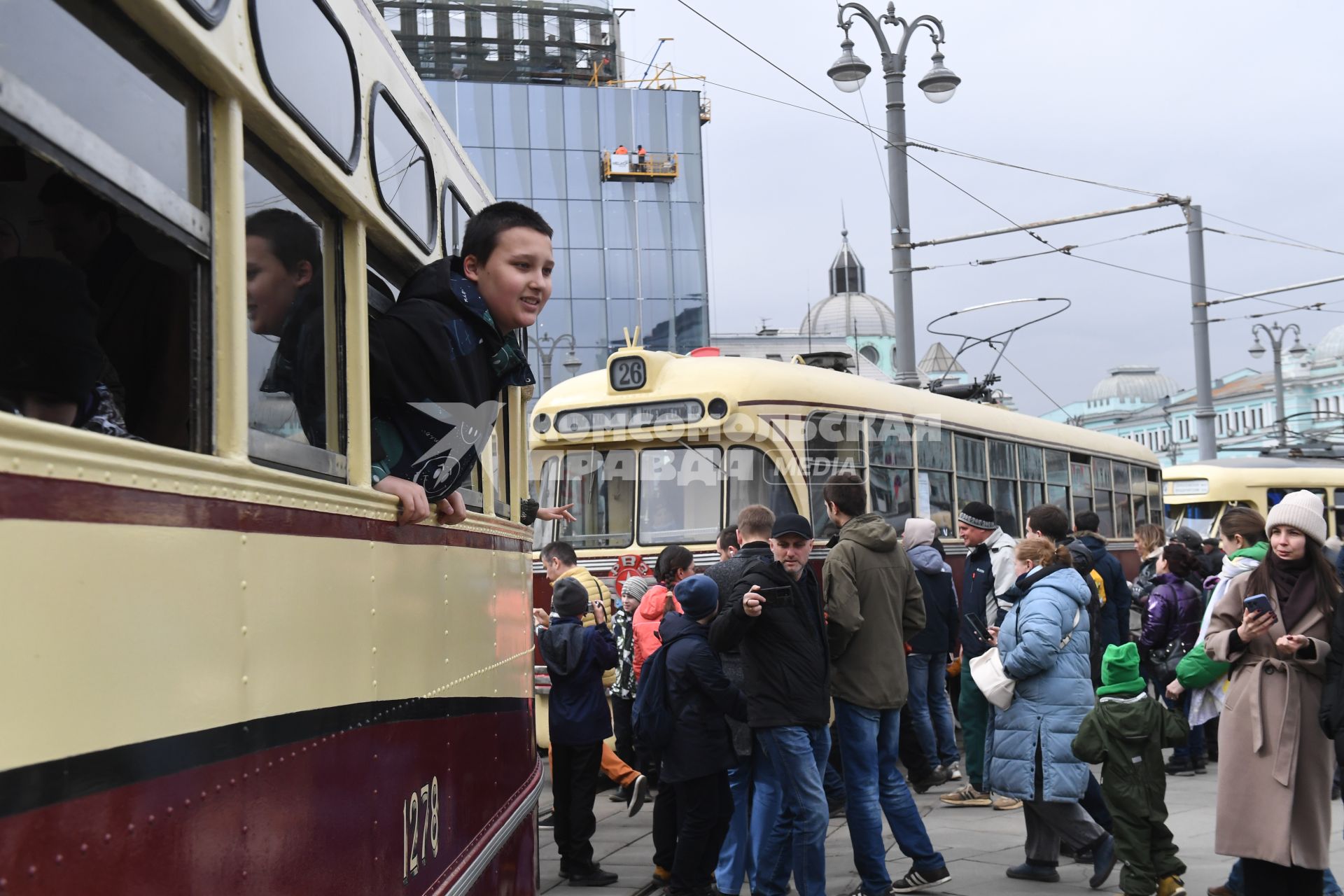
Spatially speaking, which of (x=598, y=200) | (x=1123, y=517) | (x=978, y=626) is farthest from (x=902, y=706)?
(x=598, y=200)

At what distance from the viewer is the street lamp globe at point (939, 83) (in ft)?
48.4

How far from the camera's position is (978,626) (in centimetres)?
830

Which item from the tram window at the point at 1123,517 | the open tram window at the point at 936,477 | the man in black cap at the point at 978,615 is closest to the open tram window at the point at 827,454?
the open tram window at the point at 936,477

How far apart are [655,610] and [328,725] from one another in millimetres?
5502

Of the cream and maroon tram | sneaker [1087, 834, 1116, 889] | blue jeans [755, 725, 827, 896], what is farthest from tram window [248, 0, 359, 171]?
sneaker [1087, 834, 1116, 889]

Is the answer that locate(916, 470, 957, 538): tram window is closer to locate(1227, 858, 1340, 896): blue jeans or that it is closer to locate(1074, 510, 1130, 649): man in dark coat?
locate(1074, 510, 1130, 649): man in dark coat

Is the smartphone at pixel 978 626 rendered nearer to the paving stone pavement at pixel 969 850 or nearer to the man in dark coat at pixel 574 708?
the paving stone pavement at pixel 969 850

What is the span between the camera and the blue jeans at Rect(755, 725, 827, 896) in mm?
5637

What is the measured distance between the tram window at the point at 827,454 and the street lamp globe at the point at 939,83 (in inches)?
220

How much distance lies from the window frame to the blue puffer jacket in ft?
12.1

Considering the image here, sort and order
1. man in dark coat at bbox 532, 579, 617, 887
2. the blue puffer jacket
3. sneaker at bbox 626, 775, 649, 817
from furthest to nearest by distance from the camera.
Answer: sneaker at bbox 626, 775, 649, 817 → man in dark coat at bbox 532, 579, 617, 887 → the blue puffer jacket

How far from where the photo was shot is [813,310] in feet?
304

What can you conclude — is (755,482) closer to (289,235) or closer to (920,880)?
(920,880)

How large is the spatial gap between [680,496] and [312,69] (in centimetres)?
774
